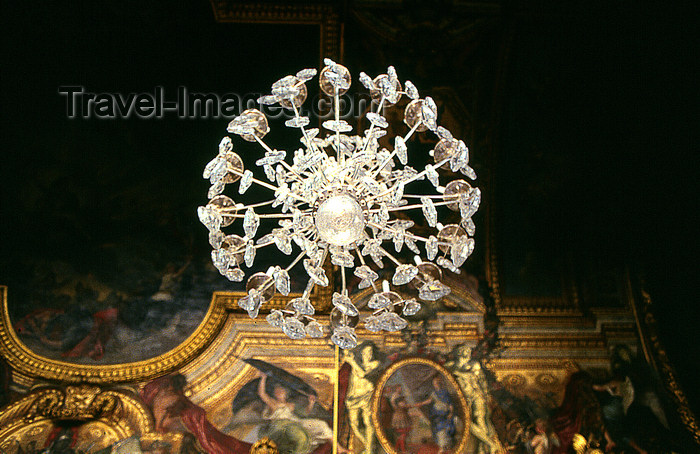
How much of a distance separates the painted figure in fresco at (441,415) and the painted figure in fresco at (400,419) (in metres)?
0.18

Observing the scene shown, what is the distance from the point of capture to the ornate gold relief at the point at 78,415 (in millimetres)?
6555

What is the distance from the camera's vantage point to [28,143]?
23.1 ft

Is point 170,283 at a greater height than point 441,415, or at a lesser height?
greater

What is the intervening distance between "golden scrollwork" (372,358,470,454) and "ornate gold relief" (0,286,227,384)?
2.13m

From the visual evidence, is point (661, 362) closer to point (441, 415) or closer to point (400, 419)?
point (441, 415)

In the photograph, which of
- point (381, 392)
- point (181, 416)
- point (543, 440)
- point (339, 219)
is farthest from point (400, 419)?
point (339, 219)

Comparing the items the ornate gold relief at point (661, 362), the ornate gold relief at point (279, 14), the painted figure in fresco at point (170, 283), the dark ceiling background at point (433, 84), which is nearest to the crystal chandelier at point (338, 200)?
the ornate gold relief at point (279, 14)

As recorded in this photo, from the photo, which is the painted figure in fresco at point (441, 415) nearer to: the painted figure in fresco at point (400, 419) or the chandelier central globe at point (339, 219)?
the painted figure in fresco at point (400, 419)

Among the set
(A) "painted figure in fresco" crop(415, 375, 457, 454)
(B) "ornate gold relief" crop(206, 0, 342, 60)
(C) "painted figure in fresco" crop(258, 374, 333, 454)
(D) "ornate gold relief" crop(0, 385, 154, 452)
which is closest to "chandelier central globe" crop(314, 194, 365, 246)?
(B) "ornate gold relief" crop(206, 0, 342, 60)

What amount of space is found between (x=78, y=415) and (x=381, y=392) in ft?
11.2

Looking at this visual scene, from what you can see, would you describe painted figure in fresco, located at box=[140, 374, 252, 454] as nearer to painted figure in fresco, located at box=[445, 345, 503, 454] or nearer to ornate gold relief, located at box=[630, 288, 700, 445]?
painted figure in fresco, located at box=[445, 345, 503, 454]

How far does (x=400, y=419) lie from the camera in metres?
6.91

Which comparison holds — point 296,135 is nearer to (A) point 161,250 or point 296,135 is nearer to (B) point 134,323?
(A) point 161,250

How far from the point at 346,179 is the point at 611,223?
4.77 m
